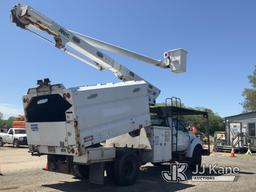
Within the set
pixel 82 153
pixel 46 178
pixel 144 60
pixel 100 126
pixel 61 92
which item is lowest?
pixel 46 178

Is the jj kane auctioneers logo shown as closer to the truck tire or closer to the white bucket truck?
the white bucket truck

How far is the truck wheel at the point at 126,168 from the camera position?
40.5 ft

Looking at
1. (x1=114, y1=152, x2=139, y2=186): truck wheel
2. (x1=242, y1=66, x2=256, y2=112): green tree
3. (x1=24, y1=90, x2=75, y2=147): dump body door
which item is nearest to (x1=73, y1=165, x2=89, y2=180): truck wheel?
(x1=24, y1=90, x2=75, y2=147): dump body door

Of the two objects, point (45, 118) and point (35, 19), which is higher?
point (35, 19)

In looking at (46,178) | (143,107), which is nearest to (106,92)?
(143,107)

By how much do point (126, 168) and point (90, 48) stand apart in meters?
4.24

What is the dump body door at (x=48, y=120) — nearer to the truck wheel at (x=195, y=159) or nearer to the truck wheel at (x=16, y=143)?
the truck wheel at (x=195, y=159)

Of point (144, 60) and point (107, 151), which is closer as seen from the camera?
point (107, 151)

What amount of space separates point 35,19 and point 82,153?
420 centimetres

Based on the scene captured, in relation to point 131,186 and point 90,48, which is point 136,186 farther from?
point 90,48

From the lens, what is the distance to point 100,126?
11.9 meters

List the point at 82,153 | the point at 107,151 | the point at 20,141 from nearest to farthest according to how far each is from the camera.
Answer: the point at 82,153 → the point at 107,151 → the point at 20,141

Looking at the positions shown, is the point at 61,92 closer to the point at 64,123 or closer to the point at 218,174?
the point at 64,123

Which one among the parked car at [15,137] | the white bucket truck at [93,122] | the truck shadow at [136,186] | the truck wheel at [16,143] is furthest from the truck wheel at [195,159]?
the truck wheel at [16,143]
